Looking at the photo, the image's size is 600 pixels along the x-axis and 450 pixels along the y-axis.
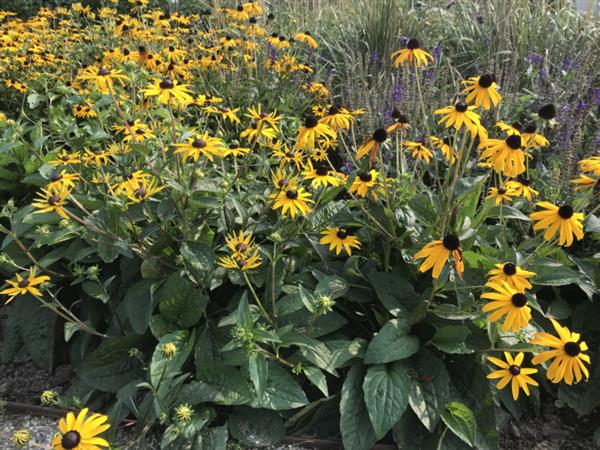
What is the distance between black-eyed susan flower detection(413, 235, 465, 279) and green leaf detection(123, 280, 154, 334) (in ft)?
3.42

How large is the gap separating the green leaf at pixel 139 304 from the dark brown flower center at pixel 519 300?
1279 millimetres

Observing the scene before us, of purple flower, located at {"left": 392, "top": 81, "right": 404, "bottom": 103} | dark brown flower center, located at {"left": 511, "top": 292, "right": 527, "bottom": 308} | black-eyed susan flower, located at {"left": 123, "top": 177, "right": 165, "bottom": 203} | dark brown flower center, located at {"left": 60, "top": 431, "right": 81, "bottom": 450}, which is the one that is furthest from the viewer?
purple flower, located at {"left": 392, "top": 81, "right": 404, "bottom": 103}

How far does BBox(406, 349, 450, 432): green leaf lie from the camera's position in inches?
77.9

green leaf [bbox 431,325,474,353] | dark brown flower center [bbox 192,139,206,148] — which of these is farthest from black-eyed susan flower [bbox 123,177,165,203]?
green leaf [bbox 431,325,474,353]

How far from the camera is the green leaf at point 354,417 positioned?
195 cm

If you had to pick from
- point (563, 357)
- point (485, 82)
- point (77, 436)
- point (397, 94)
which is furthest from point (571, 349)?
point (397, 94)

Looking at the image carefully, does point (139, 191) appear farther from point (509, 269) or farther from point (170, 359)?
point (509, 269)

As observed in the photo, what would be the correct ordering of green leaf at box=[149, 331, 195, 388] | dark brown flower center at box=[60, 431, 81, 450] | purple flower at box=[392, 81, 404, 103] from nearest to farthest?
1. dark brown flower center at box=[60, 431, 81, 450]
2. green leaf at box=[149, 331, 195, 388]
3. purple flower at box=[392, 81, 404, 103]

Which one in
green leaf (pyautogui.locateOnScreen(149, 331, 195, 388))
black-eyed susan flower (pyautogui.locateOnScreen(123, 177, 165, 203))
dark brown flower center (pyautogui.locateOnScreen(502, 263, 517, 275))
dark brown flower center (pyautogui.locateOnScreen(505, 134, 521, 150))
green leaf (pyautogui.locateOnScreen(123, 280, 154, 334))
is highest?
dark brown flower center (pyautogui.locateOnScreen(505, 134, 521, 150))

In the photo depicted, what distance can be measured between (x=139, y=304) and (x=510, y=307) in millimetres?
1366

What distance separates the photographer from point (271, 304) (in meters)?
2.19

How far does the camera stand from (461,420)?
A: 2.00 m

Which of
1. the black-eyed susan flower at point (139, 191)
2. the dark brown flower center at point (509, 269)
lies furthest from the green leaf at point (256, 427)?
the dark brown flower center at point (509, 269)

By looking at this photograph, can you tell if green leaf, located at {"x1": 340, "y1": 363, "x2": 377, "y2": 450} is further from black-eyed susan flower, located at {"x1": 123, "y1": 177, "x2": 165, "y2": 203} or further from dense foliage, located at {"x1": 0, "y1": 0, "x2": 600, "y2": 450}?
black-eyed susan flower, located at {"x1": 123, "y1": 177, "x2": 165, "y2": 203}
